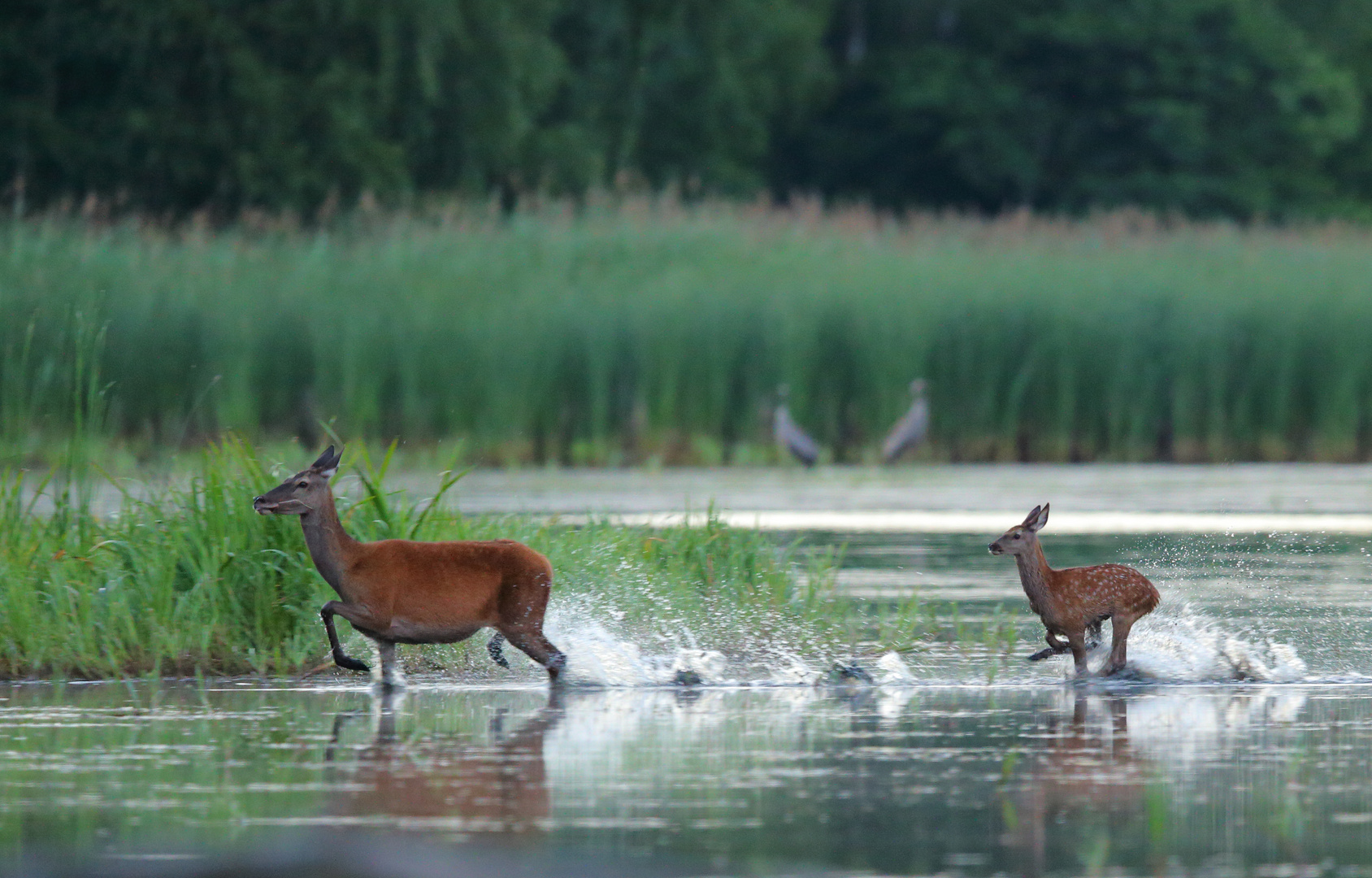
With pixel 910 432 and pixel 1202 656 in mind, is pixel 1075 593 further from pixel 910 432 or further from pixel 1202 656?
pixel 910 432

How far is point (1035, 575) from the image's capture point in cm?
878

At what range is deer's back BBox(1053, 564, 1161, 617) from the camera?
8836 millimetres

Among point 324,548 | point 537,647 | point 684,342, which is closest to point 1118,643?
point 537,647

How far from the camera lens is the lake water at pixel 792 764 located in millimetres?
5652

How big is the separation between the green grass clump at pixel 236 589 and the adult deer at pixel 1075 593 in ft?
3.31

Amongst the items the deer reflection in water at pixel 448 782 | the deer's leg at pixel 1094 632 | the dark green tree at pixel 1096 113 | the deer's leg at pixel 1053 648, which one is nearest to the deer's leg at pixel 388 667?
the deer reflection in water at pixel 448 782

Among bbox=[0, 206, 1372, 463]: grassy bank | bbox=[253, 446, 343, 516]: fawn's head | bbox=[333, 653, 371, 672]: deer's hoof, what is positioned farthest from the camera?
bbox=[0, 206, 1372, 463]: grassy bank

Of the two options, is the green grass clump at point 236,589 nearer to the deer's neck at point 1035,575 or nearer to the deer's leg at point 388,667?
the deer's leg at point 388,667

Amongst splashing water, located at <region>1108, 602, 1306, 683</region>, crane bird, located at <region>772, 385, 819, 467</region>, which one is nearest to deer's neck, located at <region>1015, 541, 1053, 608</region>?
splashing water, located at <region>1108, 602, 1306, 683</region>

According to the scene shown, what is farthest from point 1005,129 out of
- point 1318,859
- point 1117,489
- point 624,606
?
point 1318,859

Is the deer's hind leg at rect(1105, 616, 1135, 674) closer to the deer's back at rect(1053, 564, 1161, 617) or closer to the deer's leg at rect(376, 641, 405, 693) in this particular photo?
the deer's back at rect(1053, 564, 1161, 617)

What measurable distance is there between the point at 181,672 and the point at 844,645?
247cm

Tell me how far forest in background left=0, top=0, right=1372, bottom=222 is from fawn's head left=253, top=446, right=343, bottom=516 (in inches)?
1000

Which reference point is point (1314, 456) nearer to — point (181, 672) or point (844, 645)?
point (844, 645)
